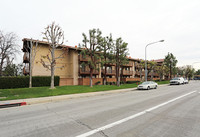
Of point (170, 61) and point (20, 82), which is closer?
point (20, 82)

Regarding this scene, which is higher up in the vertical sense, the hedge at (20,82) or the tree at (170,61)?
the tree at (170,61)

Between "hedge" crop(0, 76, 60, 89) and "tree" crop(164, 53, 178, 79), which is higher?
"tree" crop(164, 53, 178, 79)

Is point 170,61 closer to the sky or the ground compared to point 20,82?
closer to the sky

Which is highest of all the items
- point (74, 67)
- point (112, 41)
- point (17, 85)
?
point (112, 41)

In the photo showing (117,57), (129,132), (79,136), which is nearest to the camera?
(79,136)

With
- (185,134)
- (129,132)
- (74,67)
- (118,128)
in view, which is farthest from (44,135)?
(74,67)

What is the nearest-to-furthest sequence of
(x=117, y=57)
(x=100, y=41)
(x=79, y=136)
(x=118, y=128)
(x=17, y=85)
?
(x=79, y=136) → (x=118, y=128) → (x=17, y=85) → (x=100, y=41) → (x=117, y=57)

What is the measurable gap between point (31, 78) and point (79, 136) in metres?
19.4

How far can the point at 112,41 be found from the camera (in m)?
23.2

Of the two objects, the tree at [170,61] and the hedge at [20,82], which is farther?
the tree at [170,61]

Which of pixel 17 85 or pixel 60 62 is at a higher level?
pixel 60 62

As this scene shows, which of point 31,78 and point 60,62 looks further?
point 60,62

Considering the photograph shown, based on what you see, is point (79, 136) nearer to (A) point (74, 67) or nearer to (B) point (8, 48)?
(A) point (74, 67)

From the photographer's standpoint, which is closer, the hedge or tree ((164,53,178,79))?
the hedge
